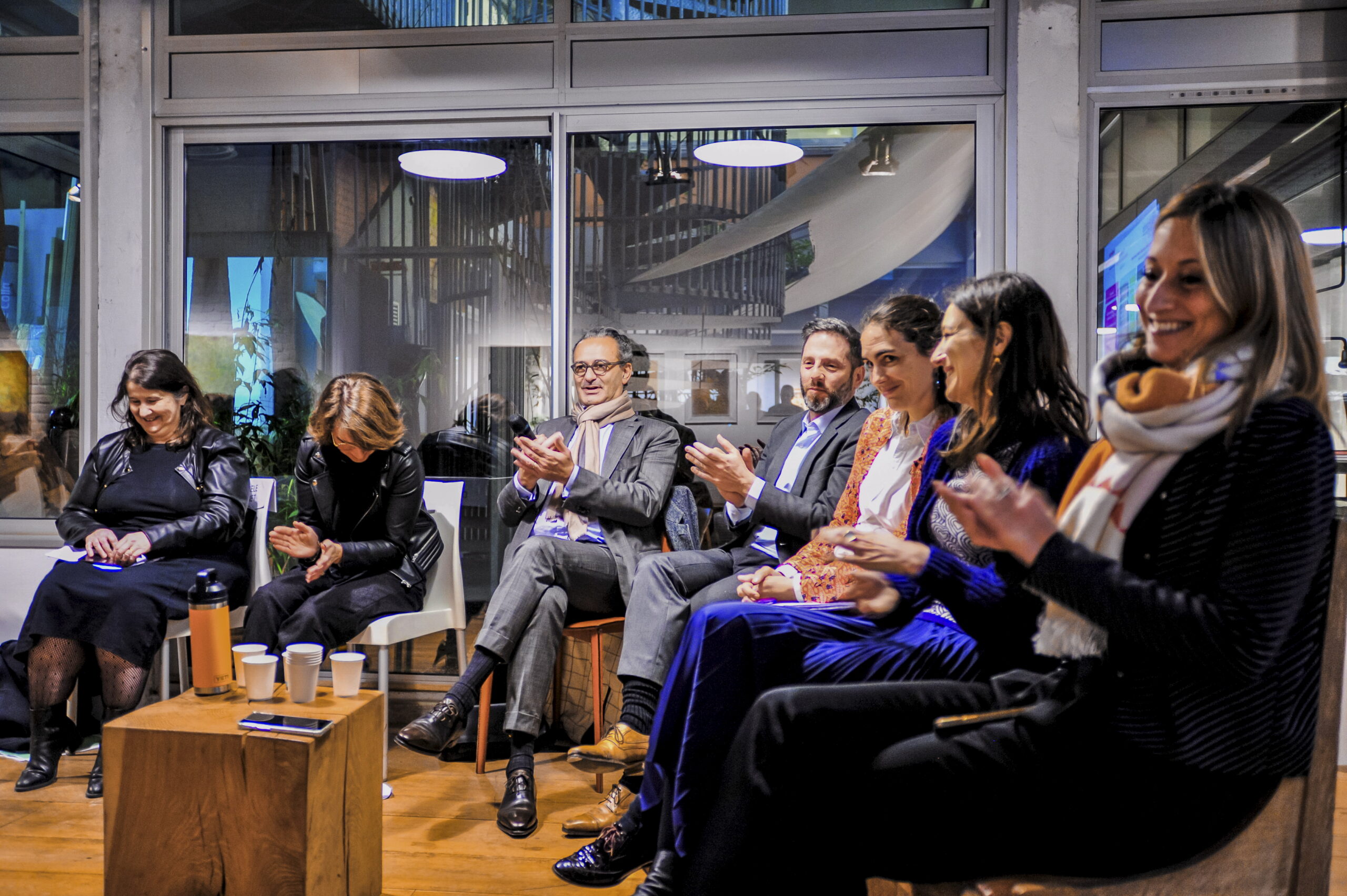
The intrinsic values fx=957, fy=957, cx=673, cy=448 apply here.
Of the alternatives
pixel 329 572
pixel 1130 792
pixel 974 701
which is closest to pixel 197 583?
pixel 329 572

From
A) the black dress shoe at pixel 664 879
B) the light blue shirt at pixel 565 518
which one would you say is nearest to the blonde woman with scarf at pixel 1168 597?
the black dress shoe at pixel 664 879

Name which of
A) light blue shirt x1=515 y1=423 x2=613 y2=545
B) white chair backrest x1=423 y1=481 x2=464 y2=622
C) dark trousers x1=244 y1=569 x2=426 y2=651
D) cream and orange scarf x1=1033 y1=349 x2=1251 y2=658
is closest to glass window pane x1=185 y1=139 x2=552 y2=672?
white chair backrest x1=423 y1=481 x2=464 y2=622

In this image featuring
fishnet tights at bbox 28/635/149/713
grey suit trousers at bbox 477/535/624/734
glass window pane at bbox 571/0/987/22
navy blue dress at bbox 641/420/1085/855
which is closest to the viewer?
navy blue dress at bbox 641/420/1085/855

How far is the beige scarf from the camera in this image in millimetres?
3184

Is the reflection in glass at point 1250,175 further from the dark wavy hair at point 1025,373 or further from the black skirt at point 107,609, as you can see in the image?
the black skirt at point 107,609

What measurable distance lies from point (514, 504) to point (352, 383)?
0.67 m

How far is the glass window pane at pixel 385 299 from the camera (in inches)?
150

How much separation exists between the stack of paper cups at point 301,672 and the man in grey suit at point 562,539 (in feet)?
1.32

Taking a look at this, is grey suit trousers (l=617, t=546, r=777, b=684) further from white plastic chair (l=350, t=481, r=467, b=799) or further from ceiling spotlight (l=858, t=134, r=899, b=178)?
ceiling spotlight (l=858, t=134, r=899, b=178)

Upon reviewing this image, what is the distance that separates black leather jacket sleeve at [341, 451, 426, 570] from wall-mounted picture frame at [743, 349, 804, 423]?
1282mm

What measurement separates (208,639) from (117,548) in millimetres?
1157

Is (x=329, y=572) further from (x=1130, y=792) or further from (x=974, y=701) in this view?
(x=1130, y=792)

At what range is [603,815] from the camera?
8.18ft

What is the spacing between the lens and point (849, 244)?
3670 mm
